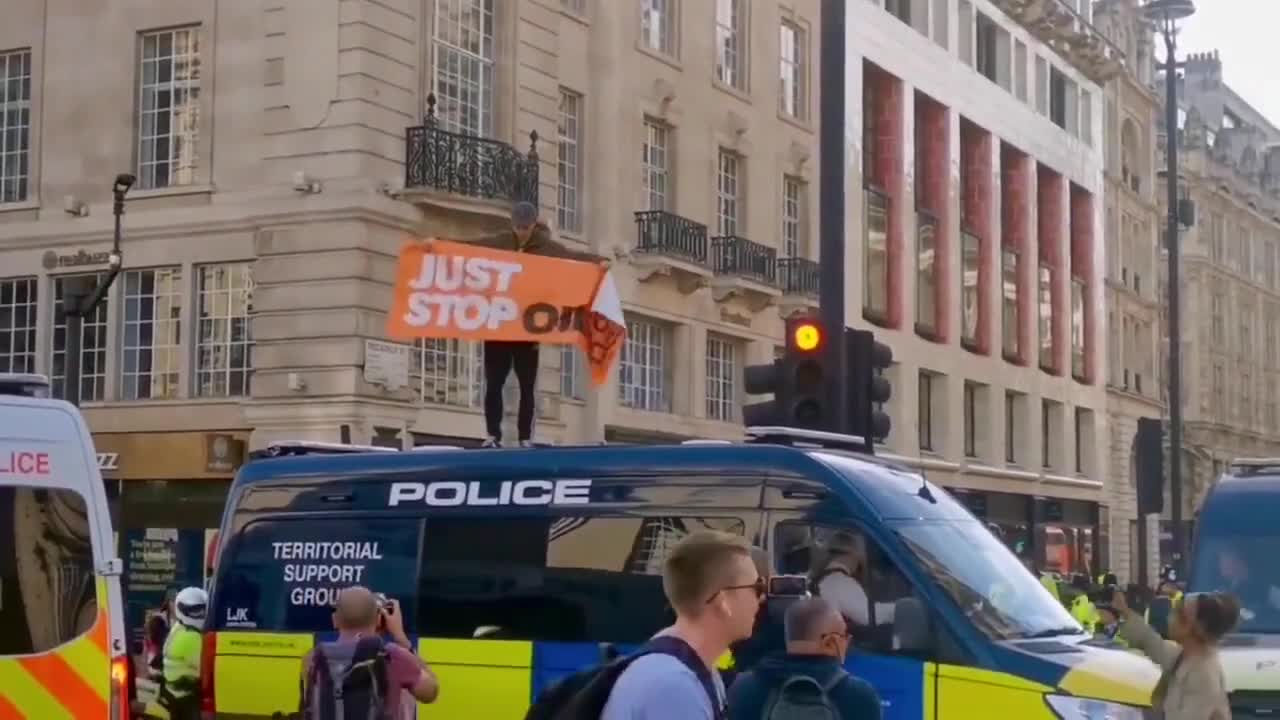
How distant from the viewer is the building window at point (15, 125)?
98.2 ft

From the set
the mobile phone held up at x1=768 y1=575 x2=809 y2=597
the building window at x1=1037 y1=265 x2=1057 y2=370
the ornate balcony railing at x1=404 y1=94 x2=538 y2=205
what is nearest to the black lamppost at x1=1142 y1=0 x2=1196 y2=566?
the ornate balcony railing at x1=404 y1=94 x2=538 y2=205

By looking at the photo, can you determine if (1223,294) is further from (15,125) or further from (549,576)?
(549,576)

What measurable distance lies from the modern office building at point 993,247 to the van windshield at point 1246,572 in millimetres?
29046

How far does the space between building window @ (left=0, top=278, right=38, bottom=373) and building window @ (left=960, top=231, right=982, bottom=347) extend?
25986 mm

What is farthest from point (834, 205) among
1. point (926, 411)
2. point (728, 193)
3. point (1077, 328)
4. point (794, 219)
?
point (1077, 328)

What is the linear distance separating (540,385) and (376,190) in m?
4.54

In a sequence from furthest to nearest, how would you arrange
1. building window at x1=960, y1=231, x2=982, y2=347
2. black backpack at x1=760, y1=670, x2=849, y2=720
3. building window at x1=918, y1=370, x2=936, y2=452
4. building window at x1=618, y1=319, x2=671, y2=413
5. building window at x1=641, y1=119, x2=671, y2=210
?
building window at x1=960, y1=231, x2=982, y2=347, building window at x1=918, y1=370, x2=936, y2=452, building window at x1=641, y1=119, x2=671, y2=210, building window at x1=618, y1=319, x2=671, y2=413, black backpack at x1=760, y1=670, x2=849, y2=720

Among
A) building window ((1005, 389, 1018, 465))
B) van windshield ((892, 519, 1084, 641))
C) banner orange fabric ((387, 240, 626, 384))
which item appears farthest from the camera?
building window ((1005, 389, 1018, 465))

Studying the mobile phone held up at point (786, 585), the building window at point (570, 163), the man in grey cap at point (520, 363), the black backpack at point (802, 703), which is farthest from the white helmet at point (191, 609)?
the building window at point (570, 163)

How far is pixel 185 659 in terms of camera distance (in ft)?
44.2

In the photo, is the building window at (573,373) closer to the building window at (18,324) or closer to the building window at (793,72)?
the building window at (18,324)

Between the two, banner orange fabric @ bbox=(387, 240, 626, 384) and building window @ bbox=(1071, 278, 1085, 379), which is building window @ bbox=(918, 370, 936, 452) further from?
banner orange fabric @ bbox=(387, 240, 626, 384)

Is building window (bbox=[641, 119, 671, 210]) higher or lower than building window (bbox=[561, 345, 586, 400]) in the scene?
higher

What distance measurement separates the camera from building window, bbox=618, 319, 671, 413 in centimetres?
3341
